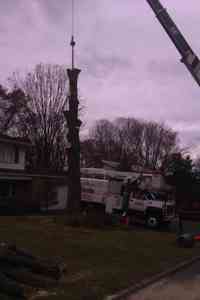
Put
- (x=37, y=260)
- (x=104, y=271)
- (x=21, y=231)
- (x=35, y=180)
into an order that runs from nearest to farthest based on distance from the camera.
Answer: (x=37, y=260) < (x=104, y=271) < (x=21, y=231) < (x=35, y=180)

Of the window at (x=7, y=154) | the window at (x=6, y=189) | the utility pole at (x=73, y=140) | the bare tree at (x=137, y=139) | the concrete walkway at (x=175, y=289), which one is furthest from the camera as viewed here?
the bare tree at (x=137, y=139)

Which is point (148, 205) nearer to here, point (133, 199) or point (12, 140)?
point (133, 199)

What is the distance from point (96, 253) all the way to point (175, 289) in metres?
4.55

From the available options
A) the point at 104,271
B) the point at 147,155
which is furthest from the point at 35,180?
the point at 147,155

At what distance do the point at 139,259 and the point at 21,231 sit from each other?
19.3 ft

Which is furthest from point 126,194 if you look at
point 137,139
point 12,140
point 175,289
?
point 137,139

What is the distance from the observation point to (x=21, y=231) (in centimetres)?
1922

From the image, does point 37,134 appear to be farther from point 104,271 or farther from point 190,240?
point 104,271

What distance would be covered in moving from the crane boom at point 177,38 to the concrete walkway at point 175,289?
825 cm

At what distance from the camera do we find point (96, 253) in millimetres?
15312

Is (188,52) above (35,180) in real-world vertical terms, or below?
above

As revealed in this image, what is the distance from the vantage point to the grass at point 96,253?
34.4 feet

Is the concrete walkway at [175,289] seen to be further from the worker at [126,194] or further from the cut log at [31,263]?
the worker at [126,194]

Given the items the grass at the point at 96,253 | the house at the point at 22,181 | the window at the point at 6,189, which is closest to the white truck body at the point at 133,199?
the grass at the point at 96,253
